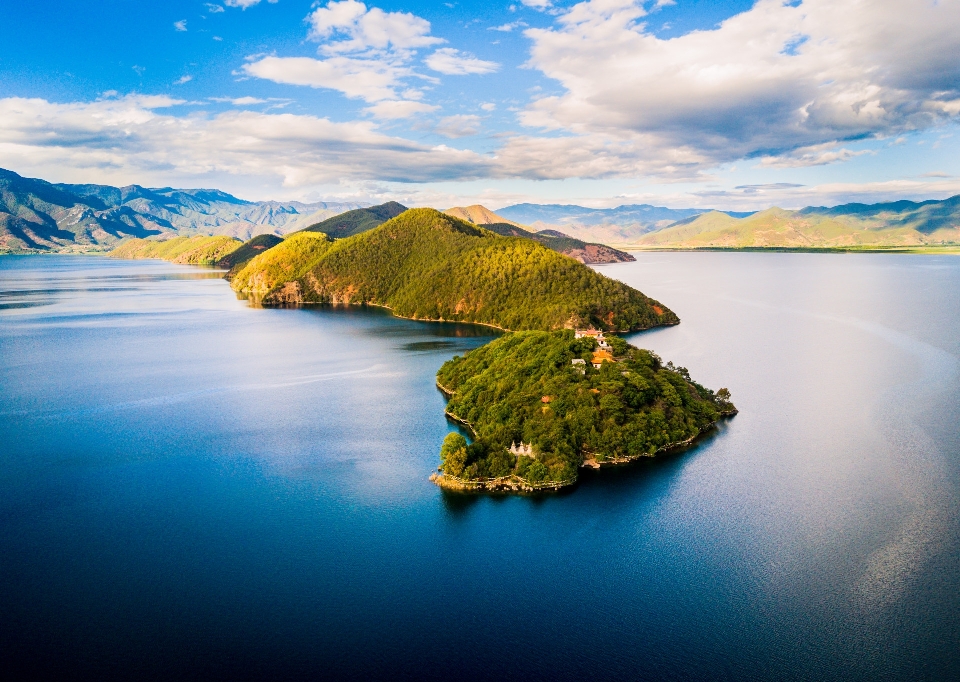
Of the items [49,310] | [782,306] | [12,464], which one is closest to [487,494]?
[12,464]

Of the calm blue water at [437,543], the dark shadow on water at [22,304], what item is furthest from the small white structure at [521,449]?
the dark shadow on water at [22,304]

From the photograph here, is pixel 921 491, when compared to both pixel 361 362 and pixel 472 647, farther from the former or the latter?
pixel 361 362

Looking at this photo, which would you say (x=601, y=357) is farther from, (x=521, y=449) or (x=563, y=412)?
(x=521, y=449)

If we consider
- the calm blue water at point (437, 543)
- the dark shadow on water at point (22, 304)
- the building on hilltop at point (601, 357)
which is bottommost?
the calm blue water at point (437, 543)

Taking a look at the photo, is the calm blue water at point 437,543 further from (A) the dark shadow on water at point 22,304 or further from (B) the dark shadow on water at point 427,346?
(A) the dark shadow on water at point 22,304

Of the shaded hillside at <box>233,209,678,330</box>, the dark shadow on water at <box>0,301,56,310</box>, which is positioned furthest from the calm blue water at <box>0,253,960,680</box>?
the dark shadow on water at <box>0,301,56,310</box>

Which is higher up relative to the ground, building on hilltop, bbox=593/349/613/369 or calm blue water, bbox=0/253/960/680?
building on hilltop, bbox=593/349/613/369

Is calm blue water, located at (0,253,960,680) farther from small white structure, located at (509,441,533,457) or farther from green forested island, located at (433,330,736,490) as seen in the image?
small white structure, located at (509,441,533,457)
